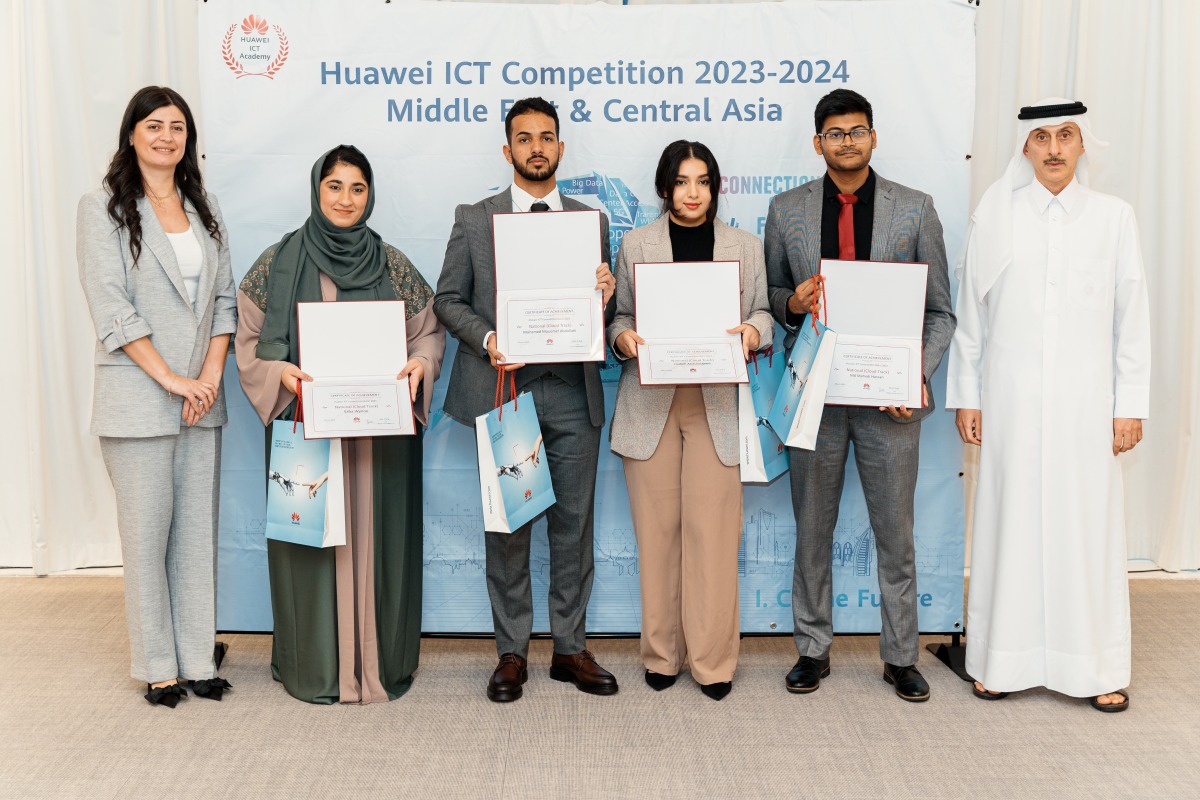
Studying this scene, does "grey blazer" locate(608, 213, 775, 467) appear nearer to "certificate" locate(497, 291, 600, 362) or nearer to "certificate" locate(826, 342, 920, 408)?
"certificate" locate(497, 291, 600, 362)

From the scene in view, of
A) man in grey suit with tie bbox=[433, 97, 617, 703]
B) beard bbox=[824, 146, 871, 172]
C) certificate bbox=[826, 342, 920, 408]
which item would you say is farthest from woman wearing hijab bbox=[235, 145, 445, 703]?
beard bbox=[824, 146, 871, 172]

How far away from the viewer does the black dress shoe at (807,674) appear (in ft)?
10.9

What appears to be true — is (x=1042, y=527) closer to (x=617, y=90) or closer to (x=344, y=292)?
(x=617, y=90)

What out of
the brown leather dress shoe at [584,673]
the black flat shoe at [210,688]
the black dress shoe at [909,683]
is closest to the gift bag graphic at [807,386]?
the black dress shoe at [909,683]

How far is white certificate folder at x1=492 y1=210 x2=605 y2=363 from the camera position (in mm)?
3057

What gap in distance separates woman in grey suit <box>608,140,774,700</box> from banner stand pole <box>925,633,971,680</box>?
865 mm

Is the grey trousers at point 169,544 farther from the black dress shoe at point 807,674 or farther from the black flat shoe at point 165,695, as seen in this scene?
the black dress shoe at point 807,674

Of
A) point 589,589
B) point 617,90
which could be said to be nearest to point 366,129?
point 617,90

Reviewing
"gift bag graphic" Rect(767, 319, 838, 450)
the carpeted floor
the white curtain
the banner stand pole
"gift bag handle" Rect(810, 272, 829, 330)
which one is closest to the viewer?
the carpeted floor

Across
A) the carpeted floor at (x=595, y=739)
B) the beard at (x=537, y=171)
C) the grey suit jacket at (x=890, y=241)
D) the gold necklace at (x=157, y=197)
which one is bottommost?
the carpeted floor at (x=595, y=739)

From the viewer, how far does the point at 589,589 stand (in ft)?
11.3

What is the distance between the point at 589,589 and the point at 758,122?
1.85 meters

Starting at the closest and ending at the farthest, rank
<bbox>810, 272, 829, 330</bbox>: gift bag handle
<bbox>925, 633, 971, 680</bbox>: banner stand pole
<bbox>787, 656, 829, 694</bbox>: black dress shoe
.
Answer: <bbox>810, 272, 829, 330</bbox>: gift bag handle → <bbox>787, 656, 829, 694</bbox>: black dress shoe → <bbox>925, 633, 971, 680</bbox>: banner stand pole

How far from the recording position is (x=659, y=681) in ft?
11.0
